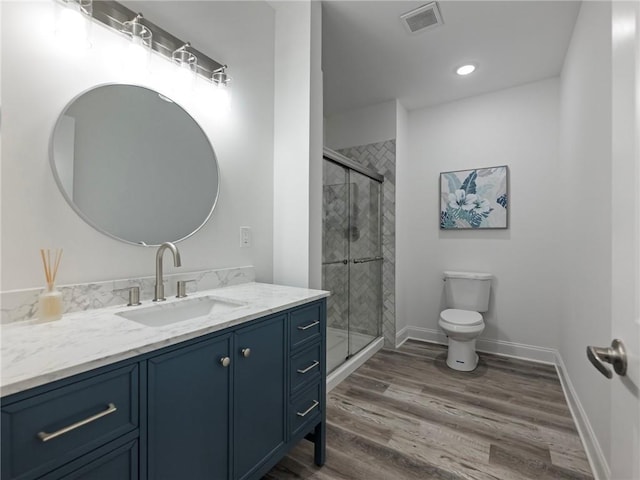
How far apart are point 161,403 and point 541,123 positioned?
3.53m

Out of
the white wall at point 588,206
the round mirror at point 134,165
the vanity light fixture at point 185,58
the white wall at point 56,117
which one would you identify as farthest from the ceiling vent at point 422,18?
the round mirror at point 134,165

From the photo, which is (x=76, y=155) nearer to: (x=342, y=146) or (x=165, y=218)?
(x=165, y=218)

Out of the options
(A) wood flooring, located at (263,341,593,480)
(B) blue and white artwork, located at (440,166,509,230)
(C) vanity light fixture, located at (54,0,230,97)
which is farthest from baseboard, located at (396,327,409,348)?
(C) vanity light fixture, located at (54,0,230,97)

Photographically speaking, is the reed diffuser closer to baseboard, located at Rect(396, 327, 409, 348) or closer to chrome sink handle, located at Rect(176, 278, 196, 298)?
chrome sink handle, located at Rect(176, 278, 196, 298)

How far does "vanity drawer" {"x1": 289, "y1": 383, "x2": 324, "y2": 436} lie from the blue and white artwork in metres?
2.34

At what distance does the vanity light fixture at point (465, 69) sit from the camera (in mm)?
2623

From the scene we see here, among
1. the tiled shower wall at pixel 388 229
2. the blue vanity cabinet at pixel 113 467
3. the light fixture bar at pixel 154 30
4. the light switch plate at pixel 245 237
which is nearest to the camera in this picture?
the blue vanity cabinet at pixel 113 467

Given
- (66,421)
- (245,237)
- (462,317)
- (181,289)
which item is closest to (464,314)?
(462,317)

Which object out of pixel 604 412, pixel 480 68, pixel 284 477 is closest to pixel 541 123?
pixel 480 68

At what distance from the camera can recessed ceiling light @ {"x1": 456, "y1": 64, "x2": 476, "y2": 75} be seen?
2.62m

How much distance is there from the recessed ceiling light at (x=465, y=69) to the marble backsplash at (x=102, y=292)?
253cm

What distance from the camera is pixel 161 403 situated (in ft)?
2.91

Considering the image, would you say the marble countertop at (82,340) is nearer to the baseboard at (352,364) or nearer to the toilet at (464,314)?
the baseboard at (352,364)

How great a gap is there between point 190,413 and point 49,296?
613mm
